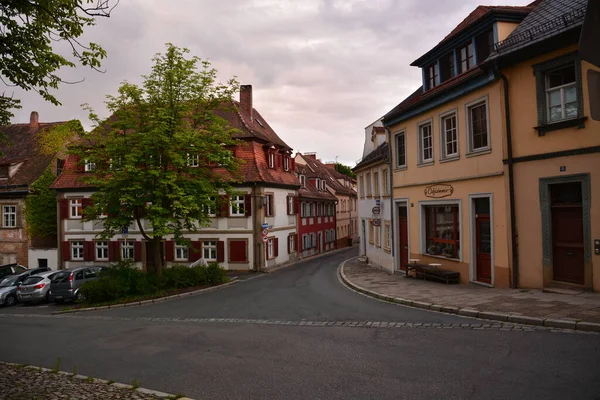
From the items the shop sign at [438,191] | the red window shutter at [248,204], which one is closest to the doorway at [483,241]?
the shop sign at [438,191]

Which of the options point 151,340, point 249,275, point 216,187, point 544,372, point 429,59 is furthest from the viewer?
point 249,275

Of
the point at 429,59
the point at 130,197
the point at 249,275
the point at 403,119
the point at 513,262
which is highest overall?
the point at 429,59

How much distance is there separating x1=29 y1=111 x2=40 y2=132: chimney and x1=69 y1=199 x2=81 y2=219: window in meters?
10.9

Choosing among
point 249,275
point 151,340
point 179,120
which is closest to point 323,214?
point 249,275

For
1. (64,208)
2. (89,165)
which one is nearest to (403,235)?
(89,165)

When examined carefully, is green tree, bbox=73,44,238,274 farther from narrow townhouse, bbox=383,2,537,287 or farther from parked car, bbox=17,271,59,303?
narrow townhouse, bbox=383,2,537,287

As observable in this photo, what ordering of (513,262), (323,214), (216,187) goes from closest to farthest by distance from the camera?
(513,262) < (216,187) < (323,214)

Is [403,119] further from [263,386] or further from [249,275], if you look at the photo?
[263,386]

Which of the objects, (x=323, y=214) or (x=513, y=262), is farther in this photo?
(x=323, y=214)

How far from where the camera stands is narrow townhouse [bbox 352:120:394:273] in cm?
2470

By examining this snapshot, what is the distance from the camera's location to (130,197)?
20.1m

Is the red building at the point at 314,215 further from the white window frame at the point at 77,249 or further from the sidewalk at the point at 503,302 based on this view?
the sidewalk at the point at 503,302

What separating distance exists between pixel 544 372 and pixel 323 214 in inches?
1638

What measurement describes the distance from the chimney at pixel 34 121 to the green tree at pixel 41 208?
22.8 feet
